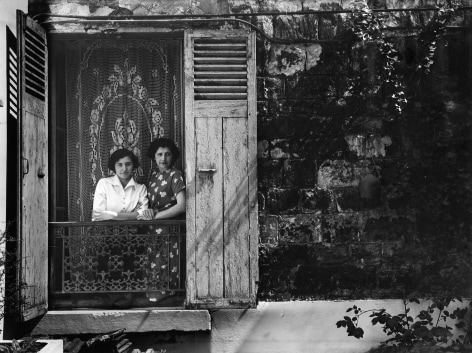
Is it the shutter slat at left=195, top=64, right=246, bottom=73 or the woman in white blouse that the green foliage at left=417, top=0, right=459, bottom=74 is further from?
the woman in white blouse

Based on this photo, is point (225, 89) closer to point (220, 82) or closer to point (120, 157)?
point (220, 82)

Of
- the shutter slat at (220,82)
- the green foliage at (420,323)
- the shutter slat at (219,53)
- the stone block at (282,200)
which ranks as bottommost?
the green foliage at (420,323)

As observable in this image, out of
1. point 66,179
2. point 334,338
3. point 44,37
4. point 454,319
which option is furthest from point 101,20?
point 454,319

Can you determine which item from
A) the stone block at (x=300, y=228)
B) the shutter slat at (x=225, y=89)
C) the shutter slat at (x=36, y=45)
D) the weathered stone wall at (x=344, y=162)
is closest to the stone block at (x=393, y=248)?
the weathered stone wall at (x=344, y=162)

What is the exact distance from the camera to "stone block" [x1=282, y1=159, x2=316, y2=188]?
7.12 metres

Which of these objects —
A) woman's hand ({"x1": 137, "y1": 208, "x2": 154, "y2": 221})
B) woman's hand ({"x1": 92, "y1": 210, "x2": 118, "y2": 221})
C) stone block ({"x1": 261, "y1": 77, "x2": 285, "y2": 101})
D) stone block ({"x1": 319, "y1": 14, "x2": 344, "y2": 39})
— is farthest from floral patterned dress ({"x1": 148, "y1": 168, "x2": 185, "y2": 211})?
stone block ({"x1": 319, "y1": 14, "x2": 344, "y2": 39})

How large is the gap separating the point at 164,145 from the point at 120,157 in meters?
0.43

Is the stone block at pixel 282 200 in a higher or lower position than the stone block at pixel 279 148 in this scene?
lower

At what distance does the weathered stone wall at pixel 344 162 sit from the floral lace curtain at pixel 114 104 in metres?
0.57

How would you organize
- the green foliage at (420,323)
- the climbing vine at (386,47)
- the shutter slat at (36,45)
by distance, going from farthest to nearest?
the climbing vine at (386,47)
the green foliage at (420,323)
the shutter slat at (36,45)

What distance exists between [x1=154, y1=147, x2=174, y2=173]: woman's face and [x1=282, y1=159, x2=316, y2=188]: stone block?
114cm

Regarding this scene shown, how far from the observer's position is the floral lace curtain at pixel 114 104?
24.8ft

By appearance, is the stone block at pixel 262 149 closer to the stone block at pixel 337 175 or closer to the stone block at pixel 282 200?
the stone block at pixel 282 200

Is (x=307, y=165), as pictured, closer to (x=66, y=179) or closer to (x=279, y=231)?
(x=279, y=231)
